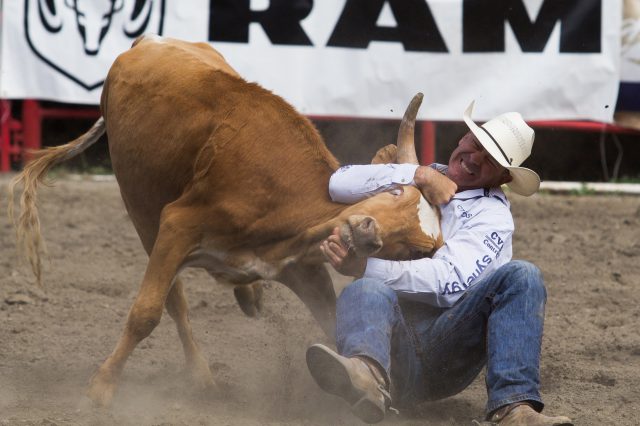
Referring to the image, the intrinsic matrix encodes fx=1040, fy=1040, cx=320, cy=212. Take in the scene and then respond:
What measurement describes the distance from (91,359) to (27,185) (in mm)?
799

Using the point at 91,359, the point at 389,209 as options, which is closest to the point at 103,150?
the point at 91,359

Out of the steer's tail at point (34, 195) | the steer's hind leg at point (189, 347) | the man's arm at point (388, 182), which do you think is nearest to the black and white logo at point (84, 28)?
the steer's tail at point (34, 195)

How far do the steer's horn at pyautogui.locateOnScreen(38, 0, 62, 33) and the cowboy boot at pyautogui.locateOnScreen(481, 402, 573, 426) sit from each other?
5.29m

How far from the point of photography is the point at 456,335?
11.3 ft

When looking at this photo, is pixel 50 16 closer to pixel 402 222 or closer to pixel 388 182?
pixel 388 182

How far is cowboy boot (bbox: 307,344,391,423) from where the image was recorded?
3.10m

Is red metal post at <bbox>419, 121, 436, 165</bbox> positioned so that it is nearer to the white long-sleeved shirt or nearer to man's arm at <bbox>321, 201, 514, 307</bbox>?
the white long-sleeved shirt

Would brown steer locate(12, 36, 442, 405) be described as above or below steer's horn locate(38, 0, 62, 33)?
above

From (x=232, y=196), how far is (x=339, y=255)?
0.57 metres

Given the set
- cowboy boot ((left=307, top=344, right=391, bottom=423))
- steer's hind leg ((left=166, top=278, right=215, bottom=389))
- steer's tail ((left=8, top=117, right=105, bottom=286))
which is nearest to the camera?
cowboy boot ((left=307, top=344, right=391, bottom=423))

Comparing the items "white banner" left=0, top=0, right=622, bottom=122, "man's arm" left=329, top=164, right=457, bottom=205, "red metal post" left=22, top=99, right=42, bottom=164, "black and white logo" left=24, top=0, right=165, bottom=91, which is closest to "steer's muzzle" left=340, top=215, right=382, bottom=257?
"man's arm" left=329, top=164, right=457, bottom=205

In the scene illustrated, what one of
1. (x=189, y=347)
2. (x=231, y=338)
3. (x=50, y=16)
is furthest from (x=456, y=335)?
(x=50, y=16)

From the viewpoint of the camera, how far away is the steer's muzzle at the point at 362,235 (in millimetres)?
3193

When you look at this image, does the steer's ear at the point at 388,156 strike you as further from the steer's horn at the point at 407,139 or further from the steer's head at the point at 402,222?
the steer's head at the point at 402,222
